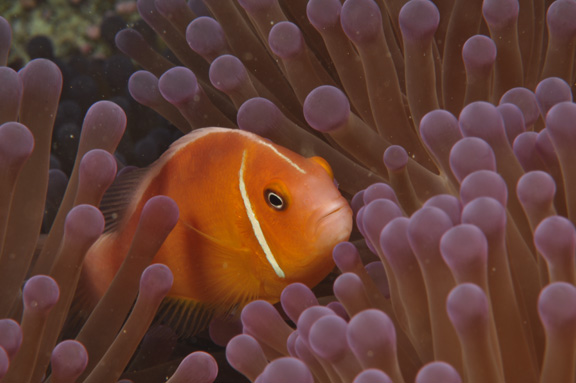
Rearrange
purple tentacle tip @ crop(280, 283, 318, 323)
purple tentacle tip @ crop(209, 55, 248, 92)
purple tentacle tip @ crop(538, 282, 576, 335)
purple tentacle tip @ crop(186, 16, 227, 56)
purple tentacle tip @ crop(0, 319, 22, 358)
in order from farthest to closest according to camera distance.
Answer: purple tentacle tip @ crop(186, 16, 227, 56)
purple tentacle tip @ crop(209, 55, 248, 92)
purple tentacle tip @ crop(280, 283, 318, 323)
purple tentacle tip @ crop(0, 319, 22, 358)
purple tentacle tip @ crop(538, 282, 576, 335)

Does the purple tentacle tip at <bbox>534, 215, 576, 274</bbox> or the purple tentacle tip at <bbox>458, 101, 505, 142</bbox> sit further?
the purple tentacle tip at <bbox>458, 101, 505, 142</bbox>

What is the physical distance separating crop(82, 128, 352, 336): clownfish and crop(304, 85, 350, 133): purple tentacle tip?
11 cm

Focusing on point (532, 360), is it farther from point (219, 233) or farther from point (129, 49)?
point (129, 49)

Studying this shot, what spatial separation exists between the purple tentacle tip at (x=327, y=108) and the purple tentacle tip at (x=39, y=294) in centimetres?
72

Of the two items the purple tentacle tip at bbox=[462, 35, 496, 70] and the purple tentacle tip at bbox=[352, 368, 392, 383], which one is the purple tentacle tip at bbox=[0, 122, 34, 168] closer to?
the purple tentacle tip at bbox=[352, 368, 392, 383]

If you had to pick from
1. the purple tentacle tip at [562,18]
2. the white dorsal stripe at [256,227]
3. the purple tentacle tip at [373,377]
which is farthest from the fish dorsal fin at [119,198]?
the purple tentacle tip at [562,18]

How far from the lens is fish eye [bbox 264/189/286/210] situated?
58.6 inches

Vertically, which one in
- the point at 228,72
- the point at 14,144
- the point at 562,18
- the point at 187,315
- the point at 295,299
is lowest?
the point at 187,315

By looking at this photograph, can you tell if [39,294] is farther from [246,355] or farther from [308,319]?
[308,319]

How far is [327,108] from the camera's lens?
1545mm

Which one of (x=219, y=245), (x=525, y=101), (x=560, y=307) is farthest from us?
(x=219, y=245)

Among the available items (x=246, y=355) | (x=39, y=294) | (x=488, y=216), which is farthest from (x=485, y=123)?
(x=39, y=294)

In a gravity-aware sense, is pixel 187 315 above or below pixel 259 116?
below

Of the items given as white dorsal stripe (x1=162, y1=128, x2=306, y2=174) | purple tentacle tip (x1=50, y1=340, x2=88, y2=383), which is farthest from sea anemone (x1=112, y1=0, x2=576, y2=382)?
purple tentacle tip (x1=50, y1=340, x2=88, y2=383)
